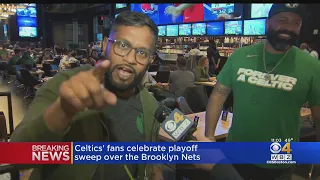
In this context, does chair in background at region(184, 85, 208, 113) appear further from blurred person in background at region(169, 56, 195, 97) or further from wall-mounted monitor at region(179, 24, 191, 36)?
blurred person in background at region(169, 56, 195, 97)

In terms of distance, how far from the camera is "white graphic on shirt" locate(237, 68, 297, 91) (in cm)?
142

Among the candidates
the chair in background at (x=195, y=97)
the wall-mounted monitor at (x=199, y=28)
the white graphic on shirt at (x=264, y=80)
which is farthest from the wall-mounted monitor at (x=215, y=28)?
the white graphic on shirt at (x=264, y=80)

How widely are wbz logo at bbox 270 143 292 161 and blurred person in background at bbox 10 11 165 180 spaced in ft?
2.08

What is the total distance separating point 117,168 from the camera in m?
1.34

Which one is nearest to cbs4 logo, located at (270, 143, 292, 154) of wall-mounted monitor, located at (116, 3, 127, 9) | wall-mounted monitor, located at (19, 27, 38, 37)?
wall-mounted monitor, located at (116, 3, 127, 9)

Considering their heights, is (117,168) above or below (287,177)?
above

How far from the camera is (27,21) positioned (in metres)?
1.82

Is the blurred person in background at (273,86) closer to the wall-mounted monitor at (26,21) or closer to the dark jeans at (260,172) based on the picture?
the dark jeans at (260,172)

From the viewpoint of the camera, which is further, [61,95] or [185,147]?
[185,147]

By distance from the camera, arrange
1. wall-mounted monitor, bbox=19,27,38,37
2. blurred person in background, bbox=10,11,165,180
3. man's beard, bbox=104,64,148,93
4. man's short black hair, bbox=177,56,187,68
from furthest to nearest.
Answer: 1. man's short black hair, bbox=177,56,187,68
2. wall-mounted monitor, bbox=19,27,38,37
3. man's beard, bbox=104,64,148,93
4. blurred person in background, bbox=10,11,165,180

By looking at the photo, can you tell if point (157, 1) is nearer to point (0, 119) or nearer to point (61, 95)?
point (61, 95)

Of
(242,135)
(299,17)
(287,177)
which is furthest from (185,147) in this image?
(299,17)

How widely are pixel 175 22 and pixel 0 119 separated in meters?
1.42

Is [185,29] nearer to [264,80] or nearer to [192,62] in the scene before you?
[264,80]
